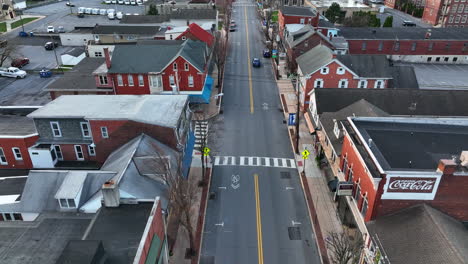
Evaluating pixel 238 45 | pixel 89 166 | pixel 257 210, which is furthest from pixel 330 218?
pixel 238 45

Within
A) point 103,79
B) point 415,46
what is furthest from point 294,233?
point 415,46

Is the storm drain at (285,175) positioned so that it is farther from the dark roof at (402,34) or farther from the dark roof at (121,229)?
the dark roof at (402,34)

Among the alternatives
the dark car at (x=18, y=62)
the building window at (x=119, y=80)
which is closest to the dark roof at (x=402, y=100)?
the building window at (x=119, y=80)

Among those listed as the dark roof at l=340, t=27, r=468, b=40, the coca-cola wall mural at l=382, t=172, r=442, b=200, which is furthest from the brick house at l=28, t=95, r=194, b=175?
the dark roof at l=340, t=27, r=468, b=40

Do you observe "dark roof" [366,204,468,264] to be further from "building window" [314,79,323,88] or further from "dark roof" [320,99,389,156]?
"building window" [314,79,323,88]

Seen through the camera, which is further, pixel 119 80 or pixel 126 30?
pixel 126 30

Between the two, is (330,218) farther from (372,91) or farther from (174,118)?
(372,91)

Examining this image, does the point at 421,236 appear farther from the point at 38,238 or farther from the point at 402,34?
the point at 402,34
